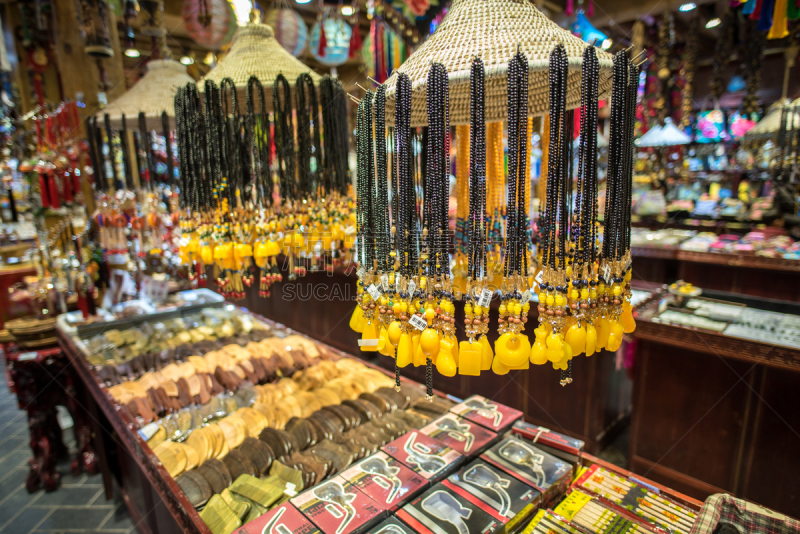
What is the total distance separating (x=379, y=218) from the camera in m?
1.05

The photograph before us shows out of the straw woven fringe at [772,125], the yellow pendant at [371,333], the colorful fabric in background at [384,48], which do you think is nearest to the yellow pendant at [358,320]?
the yellow pendant at [371,333]

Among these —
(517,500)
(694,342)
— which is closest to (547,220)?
(517,500)

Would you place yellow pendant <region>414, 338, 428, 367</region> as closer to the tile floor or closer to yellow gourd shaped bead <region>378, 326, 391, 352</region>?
yellow gourd shaped bead <region>378, 326, 391, 352</region>

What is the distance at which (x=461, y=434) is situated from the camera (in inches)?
60.4

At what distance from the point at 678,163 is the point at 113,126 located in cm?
633

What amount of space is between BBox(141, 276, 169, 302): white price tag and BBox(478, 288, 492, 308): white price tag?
125 inches

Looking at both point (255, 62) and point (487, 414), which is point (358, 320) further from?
point (255, 62)

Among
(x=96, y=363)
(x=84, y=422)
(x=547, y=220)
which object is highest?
(x=547, y=220)

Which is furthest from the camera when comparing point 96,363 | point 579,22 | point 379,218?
point 96,363

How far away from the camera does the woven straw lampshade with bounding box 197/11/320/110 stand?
166cm

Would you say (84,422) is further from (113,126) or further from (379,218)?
(379,218)

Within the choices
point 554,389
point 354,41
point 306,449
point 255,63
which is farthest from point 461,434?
point 354,41

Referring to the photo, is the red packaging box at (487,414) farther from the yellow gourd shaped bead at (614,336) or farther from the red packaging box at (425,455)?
the yellow gourd shaped bead at (614,336)

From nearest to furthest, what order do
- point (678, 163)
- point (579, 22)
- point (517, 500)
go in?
1. point (517, 500)
2. point (579, 22)
3. point (678, 163)
